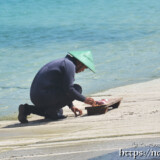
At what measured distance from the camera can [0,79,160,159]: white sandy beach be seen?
600cm

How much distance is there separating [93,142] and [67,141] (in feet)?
1.18

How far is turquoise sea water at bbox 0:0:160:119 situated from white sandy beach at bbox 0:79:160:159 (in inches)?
87.3

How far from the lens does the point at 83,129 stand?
6719mm

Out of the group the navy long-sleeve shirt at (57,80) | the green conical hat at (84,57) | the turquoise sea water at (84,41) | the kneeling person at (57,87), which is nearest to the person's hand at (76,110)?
the kneeling person at (57,87)

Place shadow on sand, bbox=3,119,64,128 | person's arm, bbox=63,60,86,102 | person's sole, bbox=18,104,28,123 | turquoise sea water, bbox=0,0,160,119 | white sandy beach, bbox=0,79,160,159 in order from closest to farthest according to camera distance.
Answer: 1. white sandy beach, bbox=0,79,160,159
2. person's arm, bbox=63,60,86,102
3. shadow on sand, bbox=3,119,64,128
4. person's sole, bbox=18,104,28,123
5. turquoise sea water, bbox=0,0,160,119

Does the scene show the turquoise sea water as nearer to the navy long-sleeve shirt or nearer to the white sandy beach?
the navy long-sleeve shirt

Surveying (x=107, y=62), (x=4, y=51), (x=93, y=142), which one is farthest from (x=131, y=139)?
(x=4, y=51)

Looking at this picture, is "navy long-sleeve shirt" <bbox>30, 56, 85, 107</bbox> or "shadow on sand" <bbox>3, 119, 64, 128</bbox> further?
"shadow on sand" <bbox>3, 119, 64, 128</bbox>

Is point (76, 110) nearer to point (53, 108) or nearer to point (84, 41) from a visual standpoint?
point (53, 108)

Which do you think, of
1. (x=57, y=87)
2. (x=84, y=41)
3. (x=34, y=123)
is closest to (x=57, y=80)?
(x=57, y=87)

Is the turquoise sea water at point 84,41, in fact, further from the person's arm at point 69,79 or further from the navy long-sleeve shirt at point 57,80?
the person's arm at point 69,79

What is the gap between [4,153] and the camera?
5.78 m

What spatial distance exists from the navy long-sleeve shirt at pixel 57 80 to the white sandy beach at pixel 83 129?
1.18ft

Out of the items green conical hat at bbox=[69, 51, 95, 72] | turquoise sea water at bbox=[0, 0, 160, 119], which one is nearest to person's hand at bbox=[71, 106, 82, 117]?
green conical hat at bbox=[69, 51, 95, 72]
